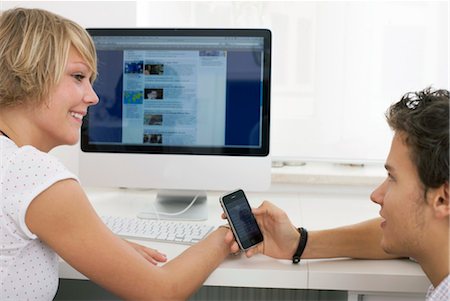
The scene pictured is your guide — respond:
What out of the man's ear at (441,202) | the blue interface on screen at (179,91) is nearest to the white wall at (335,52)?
the blue interface on screen at (179,91)

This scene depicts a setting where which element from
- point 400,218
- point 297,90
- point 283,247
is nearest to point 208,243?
point 283,247

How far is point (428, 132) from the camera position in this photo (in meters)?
0.99

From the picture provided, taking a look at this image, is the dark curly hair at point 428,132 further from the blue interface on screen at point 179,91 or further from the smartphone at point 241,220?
the blue interface on screen at point 179,91

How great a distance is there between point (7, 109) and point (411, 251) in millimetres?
777

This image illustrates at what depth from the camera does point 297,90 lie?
6.32 ft

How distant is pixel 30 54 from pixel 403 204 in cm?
71

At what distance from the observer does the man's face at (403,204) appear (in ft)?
3.31

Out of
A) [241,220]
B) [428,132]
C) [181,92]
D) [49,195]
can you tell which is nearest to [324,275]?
[241,220]

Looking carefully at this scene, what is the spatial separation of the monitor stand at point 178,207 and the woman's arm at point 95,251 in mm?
448

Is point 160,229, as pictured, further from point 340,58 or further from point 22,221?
point 340,58

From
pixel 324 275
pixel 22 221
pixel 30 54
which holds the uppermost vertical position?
pixel 30 54

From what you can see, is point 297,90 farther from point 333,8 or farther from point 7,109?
point 7,109

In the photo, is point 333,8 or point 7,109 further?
point 333,8

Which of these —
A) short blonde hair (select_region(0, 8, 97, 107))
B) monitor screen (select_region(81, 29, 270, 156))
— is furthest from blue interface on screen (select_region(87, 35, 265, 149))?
short blonde hair (select_region(0, 8, 97, 107))
